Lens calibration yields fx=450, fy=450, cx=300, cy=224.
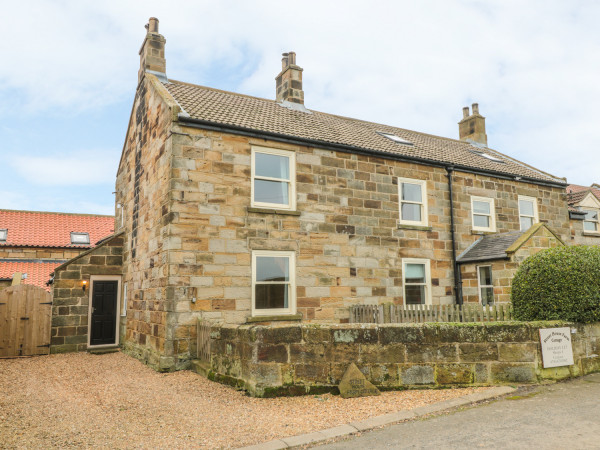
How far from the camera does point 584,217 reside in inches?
790

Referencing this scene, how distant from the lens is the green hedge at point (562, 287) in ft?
26.1

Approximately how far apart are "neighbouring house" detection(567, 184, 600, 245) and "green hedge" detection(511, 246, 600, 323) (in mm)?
12578

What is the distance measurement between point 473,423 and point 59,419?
18.6 ft

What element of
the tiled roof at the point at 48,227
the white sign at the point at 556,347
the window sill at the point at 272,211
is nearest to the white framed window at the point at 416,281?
the window sill at the point at 272,211

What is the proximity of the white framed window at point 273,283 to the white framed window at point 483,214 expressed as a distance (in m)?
7.22

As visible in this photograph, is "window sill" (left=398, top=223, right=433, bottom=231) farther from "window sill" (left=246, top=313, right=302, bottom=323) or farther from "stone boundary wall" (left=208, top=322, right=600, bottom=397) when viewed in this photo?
"stone boundary wall" (left=208, top=322, right=600, bottom=397)

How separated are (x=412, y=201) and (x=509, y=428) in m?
9.25

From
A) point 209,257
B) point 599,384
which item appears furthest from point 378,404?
point 209,257

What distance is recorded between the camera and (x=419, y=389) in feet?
23.3

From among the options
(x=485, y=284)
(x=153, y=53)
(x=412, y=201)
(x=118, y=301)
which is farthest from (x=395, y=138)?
(x=118, y=301)

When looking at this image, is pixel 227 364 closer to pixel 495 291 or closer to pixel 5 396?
pixel 5 396

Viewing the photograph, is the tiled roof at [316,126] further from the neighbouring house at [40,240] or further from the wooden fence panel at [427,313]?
the neighbouring house at [40,240]

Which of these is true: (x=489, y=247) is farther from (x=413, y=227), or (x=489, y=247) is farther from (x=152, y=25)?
(x=152, y=25)

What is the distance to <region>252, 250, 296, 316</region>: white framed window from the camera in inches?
434
